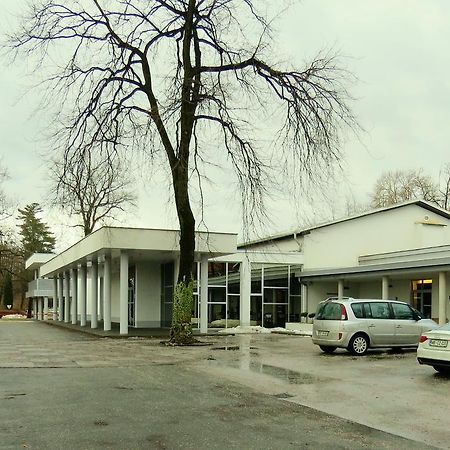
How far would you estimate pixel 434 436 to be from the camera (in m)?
7.60

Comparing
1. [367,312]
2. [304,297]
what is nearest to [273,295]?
[304,297]

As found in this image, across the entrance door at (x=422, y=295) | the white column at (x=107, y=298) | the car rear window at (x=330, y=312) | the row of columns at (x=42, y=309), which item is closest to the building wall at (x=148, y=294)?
the white column at (x=107, y=298)

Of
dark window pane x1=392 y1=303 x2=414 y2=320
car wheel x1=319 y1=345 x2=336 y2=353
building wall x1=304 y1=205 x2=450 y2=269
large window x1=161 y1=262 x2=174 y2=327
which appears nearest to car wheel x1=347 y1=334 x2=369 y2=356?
car wheel x1=319 y1=345 x2=336 y2=353

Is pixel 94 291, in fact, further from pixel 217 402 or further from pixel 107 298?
pixel 217 402

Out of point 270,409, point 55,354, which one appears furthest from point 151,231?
point 270,409

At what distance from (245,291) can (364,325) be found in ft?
59.0

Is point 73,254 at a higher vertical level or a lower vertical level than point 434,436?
higher

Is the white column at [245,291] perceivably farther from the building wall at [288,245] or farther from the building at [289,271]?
the building wall at [288,245]

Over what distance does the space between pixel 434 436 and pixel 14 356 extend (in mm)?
12444

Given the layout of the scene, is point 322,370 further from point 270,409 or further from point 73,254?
point 73,254

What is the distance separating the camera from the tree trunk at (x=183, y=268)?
21109mm

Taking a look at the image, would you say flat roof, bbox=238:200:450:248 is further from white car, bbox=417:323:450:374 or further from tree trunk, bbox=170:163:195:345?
white car, bbox=417:323:450:374

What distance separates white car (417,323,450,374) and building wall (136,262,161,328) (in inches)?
789

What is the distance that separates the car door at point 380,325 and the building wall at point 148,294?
15.5 m
